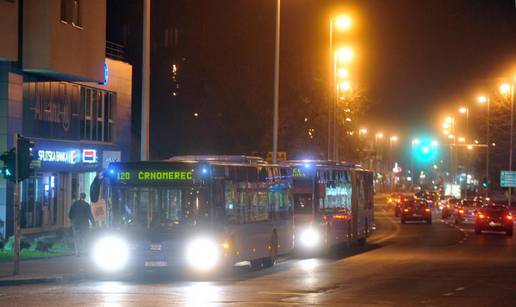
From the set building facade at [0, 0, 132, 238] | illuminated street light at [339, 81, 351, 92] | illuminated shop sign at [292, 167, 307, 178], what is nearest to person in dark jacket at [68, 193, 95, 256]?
building facade at [0, 0, 132, 238]

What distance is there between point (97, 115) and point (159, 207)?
23.2 m

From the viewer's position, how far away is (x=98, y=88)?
44281mm

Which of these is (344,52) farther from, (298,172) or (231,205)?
(231,205)

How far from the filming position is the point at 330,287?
19656 mm

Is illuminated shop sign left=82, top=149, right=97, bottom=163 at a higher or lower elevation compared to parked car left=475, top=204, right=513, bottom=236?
higher

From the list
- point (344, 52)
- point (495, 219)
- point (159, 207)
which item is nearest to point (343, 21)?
point (344, 52)

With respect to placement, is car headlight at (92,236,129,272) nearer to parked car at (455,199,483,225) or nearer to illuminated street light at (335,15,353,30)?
illuminated street light at (335,15,353,30)

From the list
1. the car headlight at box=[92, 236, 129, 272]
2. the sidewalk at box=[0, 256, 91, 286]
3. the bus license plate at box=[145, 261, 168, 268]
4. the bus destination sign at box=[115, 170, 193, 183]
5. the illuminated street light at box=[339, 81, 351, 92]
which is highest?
the illuminated street light at box=[339, 81, 351, 92]

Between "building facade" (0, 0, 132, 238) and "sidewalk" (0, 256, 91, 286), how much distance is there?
30.6 feet

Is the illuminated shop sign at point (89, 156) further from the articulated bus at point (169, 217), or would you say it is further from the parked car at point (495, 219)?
the articulated bus at point (169, 217)

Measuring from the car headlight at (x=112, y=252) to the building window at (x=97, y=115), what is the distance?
21.4m

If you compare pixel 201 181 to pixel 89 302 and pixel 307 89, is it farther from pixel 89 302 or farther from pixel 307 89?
pixel 307 89

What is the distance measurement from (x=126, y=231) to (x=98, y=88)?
23.1 metres

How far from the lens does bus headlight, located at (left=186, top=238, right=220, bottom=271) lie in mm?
21703
